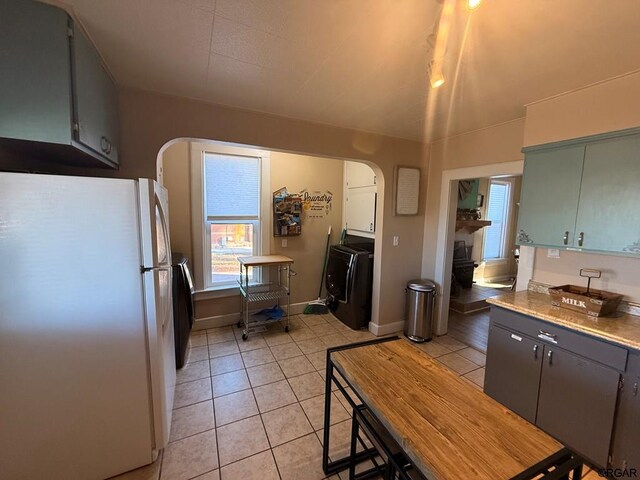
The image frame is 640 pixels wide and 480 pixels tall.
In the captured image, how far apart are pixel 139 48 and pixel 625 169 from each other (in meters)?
3.01

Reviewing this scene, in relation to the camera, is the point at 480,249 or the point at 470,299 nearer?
the point at 470,299

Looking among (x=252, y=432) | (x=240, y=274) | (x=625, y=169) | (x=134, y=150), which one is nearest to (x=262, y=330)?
(x=240, y=274)

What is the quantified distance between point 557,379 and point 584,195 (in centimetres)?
125

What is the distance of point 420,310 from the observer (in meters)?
3.27

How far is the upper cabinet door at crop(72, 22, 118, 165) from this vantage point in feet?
4.21

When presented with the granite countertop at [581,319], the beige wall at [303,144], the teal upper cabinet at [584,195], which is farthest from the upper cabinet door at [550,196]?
the beige wall at [303,144]

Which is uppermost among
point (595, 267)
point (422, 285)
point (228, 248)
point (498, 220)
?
point (498, 220)

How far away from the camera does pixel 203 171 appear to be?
3.34 metres

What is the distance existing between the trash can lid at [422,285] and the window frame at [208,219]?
1997mm

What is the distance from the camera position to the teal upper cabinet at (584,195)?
5.44 feet

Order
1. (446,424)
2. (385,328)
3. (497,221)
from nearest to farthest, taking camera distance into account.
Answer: (446,424), (385,328), (497,221)

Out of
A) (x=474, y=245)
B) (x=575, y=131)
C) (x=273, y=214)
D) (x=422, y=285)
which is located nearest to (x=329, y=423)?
(x=422, y=285)

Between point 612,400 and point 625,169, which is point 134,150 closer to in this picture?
point 625,169

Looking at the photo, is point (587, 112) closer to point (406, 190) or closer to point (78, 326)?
point (406, 190)
